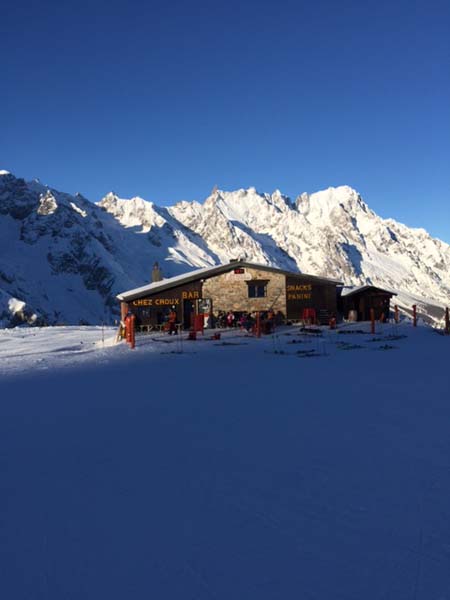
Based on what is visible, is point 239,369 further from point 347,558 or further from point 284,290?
point 284,290

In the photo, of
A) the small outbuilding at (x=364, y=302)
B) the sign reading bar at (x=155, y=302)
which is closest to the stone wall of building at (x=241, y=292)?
Answer: the sign reading bar at (x=155, y=302)

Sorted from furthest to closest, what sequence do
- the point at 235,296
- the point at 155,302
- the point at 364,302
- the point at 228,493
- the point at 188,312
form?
1. the point at 364,302
2. the point at 235,296
3. the point at 188,312
4. the point at 155,302
5. the point at 228,493

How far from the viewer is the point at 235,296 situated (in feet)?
89.3

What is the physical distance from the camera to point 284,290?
89.9ft

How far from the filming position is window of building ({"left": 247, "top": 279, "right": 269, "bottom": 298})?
27395mm

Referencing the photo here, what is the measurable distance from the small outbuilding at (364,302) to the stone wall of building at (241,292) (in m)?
6.41

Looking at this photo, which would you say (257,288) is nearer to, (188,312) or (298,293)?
(298,293)

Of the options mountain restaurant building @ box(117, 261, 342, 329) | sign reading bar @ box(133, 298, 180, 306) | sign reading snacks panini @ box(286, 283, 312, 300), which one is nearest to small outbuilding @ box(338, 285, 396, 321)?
mountain restaurant building @ box(117, 261, 342, 329)

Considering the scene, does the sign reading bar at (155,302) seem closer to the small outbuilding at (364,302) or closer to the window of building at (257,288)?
the window of building at (257,288)

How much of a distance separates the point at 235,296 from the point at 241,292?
502mm

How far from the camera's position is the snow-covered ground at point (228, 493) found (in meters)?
2.94

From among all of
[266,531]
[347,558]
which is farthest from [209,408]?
[347,558]

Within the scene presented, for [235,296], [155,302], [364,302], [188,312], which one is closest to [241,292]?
[235,296]

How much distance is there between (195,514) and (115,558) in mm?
822
